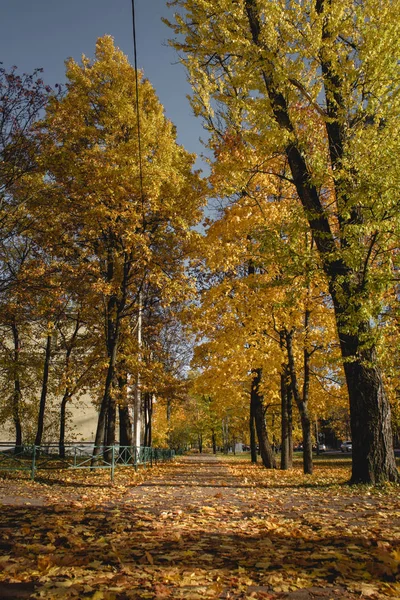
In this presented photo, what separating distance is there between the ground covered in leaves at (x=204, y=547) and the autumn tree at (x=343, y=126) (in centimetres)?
232

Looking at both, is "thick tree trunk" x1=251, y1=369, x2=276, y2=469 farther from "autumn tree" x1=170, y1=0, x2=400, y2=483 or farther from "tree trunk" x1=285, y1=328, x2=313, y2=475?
"autumn tree" x1=170, y1=0, x2=400, y2=483

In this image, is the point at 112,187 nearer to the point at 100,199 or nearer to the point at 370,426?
the point at 100,199

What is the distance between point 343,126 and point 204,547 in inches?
344

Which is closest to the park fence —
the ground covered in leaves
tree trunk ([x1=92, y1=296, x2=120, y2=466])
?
tree trunk ([x1=92, y1=296, x2=120, y2=466])

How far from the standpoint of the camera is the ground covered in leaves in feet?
10.4

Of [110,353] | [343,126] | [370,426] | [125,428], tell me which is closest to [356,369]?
[370,426]

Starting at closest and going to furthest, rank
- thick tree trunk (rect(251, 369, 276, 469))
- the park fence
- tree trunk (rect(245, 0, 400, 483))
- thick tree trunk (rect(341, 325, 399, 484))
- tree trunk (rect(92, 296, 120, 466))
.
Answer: tree trunk (rect(245, 0, 400, 483)) < thick tree trunk (rect(341, 325, 399, 484)) < the park fence < tree trunk (rect(92, 296, 120, 466)) < thick tree trunk (rect(251, 369, 276, 469))

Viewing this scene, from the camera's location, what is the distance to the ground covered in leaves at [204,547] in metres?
3.16

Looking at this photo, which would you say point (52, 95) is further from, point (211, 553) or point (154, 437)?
point (154, 437)

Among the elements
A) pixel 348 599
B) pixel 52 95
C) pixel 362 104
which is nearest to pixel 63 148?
pixel 52 95

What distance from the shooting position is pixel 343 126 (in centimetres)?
944

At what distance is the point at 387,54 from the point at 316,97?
185cm

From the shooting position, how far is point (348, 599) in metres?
2.94

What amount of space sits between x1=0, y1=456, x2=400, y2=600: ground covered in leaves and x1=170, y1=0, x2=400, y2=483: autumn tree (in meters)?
2.32
